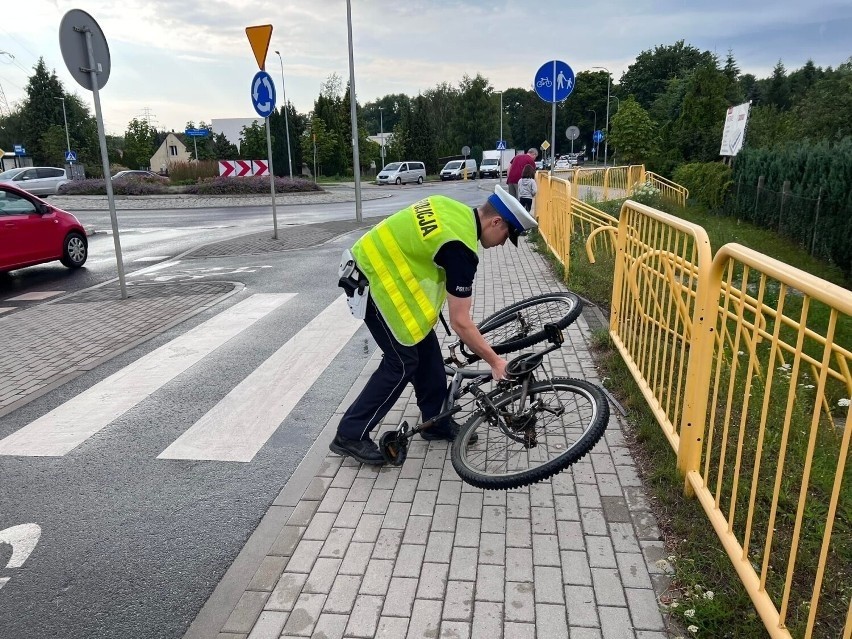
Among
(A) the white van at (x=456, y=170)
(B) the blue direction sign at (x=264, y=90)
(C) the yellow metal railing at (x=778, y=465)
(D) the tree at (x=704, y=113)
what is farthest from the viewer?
(A) the white van at (x=456, y=170)

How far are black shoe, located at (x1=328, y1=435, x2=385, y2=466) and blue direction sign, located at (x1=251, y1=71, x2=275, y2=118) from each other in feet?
33.6

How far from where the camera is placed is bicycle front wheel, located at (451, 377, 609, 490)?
3404 millimetres

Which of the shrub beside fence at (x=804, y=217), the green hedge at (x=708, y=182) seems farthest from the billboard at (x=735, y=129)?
the shrub beside fence at (x=804, y=217)

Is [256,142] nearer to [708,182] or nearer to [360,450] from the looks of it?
[708,182]

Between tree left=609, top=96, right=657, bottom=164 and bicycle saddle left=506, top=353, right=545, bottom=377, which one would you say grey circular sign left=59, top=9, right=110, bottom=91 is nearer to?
bicycle saddle left=506, top=353, right=545, bottom=377

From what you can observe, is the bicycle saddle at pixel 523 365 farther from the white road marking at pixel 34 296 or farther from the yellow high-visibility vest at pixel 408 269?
the white road marking at pixel 34 296

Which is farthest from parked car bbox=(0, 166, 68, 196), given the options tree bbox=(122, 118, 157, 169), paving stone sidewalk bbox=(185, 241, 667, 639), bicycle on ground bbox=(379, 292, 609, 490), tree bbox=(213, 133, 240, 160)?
tree bbox=(122, 118, 157, 169)

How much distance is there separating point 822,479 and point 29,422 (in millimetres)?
5146

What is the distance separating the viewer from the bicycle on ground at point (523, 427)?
3252 millimetres

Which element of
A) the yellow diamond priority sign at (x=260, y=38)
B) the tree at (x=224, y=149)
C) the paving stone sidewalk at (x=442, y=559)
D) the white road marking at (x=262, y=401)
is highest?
the yellow diamond priority sign at (x=260, y=38)

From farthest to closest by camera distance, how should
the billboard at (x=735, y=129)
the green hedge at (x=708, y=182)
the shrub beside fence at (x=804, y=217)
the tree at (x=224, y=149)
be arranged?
the tree at (x=224, y=149)
the green hedge at (x=708, y=182)
the billboard at (x=735, y=129)
the shrub beside fence at (x=804, y=217)

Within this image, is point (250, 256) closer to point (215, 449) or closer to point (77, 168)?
point (215, 449)

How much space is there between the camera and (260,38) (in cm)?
1209

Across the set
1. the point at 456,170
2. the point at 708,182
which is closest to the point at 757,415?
the point at 708,182
